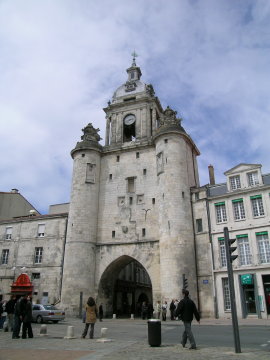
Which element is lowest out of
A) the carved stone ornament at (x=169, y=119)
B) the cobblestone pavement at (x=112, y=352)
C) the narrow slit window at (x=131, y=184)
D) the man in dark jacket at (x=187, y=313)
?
the cobblestone pavement at (x=112, y=352)

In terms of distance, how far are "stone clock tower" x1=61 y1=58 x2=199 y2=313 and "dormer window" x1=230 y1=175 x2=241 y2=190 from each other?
363cm

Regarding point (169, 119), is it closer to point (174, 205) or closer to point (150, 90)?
point (150, 90)

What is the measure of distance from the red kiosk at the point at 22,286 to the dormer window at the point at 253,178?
2025 centimetres

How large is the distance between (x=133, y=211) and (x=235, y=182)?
8850 millimetres

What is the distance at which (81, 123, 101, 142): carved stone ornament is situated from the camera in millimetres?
31586

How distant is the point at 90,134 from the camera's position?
31859 mm

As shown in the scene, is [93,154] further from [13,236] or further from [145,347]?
[145,347]

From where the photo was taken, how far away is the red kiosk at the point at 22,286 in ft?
92.2

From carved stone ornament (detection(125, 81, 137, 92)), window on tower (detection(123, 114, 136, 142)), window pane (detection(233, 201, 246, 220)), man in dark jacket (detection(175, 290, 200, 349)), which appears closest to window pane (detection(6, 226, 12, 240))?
window on tower (detection(123, 114, 136, 142))

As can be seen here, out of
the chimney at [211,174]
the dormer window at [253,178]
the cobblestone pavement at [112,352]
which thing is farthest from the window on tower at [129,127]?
the cobblestone pavement at [112,352]

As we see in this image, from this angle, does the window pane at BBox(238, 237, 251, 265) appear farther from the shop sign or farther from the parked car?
the parked car

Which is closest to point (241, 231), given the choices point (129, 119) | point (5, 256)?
point (129, 119)

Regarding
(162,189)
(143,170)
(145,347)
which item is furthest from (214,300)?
(145,347)

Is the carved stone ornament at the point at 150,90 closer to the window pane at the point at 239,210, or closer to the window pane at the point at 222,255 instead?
the window pane at the point at 239,210
